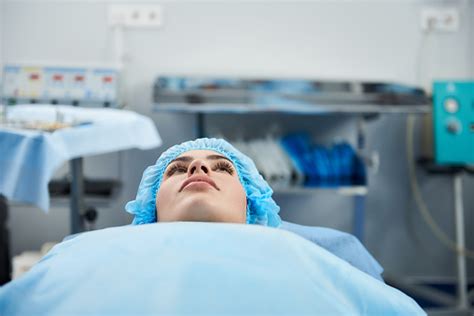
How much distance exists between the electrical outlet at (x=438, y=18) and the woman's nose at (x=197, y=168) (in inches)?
98.1

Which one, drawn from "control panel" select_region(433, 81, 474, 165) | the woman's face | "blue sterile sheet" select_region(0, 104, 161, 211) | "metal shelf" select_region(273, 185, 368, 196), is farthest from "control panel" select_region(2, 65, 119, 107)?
"control panel" select_region(433, 81, 474, 165)

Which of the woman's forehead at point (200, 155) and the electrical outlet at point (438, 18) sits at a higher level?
the electrical outlet at point (438, 18)

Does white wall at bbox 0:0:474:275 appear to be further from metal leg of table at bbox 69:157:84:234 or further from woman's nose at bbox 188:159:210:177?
woman's nose at bbox 188:159:210:177

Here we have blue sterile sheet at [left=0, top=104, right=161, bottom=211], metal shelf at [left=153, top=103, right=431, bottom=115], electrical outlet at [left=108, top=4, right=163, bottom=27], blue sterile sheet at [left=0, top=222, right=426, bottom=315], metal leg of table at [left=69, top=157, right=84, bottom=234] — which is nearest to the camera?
blue sterile sheet at [left=0, top=222, right=426, bottom=315]

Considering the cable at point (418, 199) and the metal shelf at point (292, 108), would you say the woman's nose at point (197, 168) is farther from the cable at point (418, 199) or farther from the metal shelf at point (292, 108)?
the cable at point (418, 199)

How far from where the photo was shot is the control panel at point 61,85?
8.16ft

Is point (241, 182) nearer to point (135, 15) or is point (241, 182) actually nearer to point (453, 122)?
Answer: point (453, 122)

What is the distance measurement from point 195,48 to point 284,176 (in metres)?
1.06

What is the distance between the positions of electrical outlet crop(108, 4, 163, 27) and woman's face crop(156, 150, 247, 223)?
2001mm

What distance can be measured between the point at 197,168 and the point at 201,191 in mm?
80

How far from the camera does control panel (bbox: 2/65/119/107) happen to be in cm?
249

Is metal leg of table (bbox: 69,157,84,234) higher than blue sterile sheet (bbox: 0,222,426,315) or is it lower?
lower

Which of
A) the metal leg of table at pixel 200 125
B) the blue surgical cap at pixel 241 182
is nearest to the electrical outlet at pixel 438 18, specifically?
the metal leg of table at pixel 200 125

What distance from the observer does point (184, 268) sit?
2.16 feet
